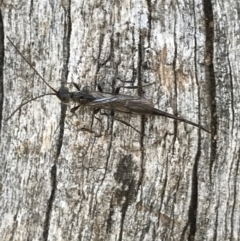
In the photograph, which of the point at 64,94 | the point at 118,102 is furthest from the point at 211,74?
the point at 64,94

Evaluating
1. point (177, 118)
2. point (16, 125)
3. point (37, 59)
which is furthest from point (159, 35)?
point (16, 125)

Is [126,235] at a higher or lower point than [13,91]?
lower

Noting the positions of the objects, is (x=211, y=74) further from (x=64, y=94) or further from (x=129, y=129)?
(x=64, y=94)

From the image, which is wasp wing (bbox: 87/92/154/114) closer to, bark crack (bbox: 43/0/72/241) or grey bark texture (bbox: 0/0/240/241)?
grey bark texture (bbox: 0/0/240/241)

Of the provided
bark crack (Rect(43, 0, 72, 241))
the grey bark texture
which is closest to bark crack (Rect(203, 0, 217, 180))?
the grey bark texture

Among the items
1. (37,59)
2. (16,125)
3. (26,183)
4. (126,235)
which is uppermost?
(37,59)

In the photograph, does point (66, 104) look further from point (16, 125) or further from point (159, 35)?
point (159, 35)

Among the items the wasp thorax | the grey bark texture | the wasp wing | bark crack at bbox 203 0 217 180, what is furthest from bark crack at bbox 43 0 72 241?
bark crack at bbox 203 0 217 180

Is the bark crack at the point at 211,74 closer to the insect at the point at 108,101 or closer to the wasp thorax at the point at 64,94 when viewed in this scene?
the insect at the point at 108,101
